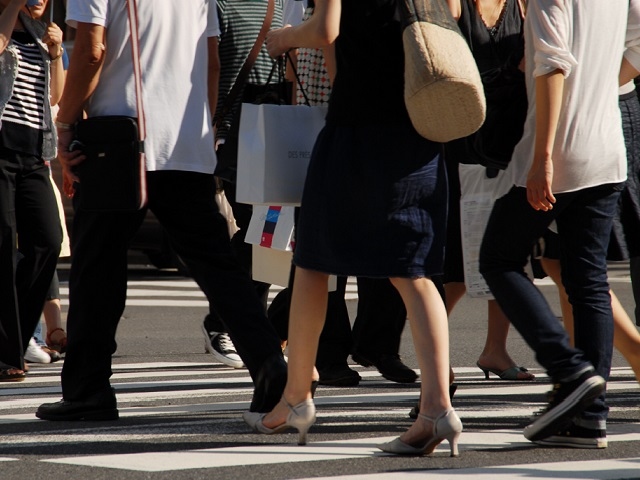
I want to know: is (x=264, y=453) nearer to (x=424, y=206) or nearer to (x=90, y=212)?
(x=424, y=206)

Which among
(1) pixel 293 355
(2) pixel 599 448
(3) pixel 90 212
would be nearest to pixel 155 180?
(3) pixel 90 212

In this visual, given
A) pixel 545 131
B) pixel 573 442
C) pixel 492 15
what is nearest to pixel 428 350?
pixel 573 442

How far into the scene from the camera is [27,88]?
720cm

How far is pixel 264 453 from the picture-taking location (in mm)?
4641

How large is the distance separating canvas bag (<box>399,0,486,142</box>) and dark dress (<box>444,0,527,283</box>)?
1.26 feet

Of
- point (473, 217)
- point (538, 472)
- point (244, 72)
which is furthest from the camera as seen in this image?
point (473, 217)

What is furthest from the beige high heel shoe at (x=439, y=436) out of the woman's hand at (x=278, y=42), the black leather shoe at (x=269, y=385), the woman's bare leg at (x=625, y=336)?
the woman's hand at (x=278, y=42)

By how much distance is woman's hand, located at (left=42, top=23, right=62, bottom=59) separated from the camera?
7.36 metres

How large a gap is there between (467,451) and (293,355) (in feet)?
2.12

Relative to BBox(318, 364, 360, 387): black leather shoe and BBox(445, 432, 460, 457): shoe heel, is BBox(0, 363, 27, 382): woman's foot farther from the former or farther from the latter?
BBox(445, 432, 460, 457): shoe heel

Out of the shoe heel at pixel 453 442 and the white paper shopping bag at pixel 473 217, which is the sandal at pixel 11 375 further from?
the shoe heel at pixel 453 442

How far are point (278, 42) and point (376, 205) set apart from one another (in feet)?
2.31

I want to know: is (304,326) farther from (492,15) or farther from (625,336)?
(492,15)

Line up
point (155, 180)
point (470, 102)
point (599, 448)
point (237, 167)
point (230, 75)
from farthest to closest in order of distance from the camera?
point (230, 75), point (155, 180), point (237, 167), point (599, 448), point (470, 102)
